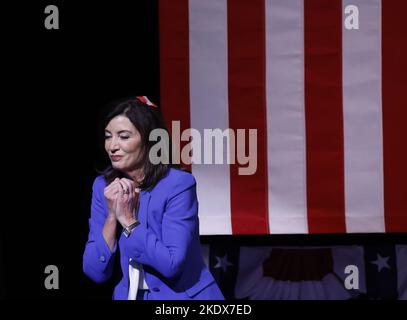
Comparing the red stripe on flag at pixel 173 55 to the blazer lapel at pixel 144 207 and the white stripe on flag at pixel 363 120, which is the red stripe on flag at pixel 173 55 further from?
the blazer lapel at pixel 144 207

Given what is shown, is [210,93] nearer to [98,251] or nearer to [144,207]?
[144,207]

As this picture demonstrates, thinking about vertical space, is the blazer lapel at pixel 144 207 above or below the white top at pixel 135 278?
above

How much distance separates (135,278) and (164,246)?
188 millimetres

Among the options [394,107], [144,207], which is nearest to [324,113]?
[394,107]

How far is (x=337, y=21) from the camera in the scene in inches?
155

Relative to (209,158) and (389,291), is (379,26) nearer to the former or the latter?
(209,158)

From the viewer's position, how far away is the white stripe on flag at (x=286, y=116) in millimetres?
3949

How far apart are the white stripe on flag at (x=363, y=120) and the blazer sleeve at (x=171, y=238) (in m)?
1.20

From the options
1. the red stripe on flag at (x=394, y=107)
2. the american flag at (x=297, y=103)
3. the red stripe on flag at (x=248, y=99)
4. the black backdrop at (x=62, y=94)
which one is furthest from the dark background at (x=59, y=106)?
the red stripe on flag at (x=394, y=107)

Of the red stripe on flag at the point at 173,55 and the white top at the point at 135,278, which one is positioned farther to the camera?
the red stripe on flag at the point at 173,55

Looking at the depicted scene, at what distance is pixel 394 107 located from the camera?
397 centimetres
